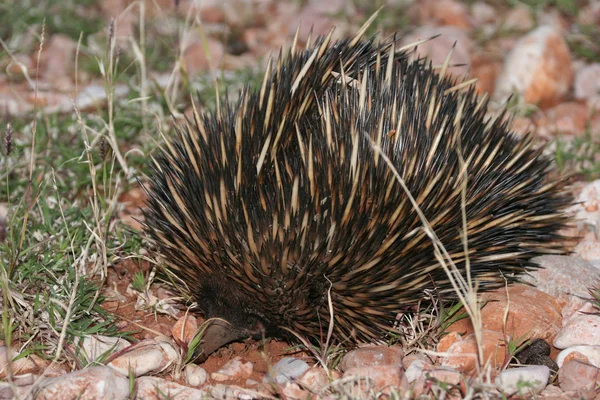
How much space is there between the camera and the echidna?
8.73 feet

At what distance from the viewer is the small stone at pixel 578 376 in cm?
268

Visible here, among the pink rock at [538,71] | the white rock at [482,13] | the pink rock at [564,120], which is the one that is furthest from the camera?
the white rock at [482,13]

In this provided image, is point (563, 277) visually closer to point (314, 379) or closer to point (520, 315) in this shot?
point (520, 315)

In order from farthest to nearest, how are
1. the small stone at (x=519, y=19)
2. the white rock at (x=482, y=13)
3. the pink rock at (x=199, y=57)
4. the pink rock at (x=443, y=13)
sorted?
1. the white rock at (x=482, y=13)
2. the pink rock at (x=443, y=13)
3. the small stone at (x=519, y=19)
4. the pink rock at (x=199, y=57)

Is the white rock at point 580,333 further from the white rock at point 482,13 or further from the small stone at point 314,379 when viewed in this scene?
the white rock at point 482,13

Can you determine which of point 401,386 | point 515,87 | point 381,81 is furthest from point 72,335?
point 515,87

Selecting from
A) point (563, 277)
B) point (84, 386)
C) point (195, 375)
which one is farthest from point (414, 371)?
point (84, 386)

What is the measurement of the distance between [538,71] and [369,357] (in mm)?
2673

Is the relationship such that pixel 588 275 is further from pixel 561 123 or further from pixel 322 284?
pixel 561 123

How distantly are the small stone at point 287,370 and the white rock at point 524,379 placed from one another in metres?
0.65

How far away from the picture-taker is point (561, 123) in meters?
4.73

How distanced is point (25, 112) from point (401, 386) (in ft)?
9.48

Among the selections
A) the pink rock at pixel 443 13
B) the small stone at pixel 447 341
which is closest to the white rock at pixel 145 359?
the small stone at pixel 447 341

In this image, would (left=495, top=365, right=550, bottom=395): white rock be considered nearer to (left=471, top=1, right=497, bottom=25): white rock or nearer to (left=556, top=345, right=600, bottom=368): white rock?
(left=556, top=345, right=600, bottom=368): white rock
